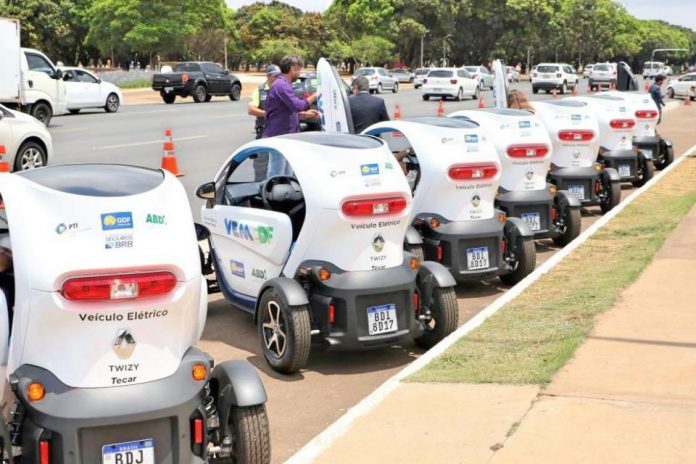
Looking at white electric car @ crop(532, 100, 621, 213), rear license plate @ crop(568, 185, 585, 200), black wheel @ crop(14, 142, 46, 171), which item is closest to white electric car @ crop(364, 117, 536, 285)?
white electric car @ crop(532, 100, 621, 213)

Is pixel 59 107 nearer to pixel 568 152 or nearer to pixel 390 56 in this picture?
pixel 568 152

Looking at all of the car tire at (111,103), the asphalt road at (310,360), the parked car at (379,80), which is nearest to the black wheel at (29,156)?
the asphalt road at (310,360)

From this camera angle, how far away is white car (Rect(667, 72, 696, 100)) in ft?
171

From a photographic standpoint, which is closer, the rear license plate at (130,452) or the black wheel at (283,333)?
the rear license plate at (130,452)

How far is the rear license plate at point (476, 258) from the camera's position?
29.5 feet

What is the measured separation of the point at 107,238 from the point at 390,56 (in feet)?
331

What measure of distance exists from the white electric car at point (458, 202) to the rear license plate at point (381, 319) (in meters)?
1.84

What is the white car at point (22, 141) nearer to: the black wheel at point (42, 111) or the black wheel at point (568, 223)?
the black wheel at point (568, 223)

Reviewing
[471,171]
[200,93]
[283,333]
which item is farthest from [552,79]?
[283,333]

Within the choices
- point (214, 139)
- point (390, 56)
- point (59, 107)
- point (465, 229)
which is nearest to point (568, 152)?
point (465, 229)

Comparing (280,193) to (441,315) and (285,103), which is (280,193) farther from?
(285,103)

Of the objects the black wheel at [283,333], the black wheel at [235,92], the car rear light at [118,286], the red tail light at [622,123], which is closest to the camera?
the car rear light at [118,286]

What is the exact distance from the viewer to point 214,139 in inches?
943

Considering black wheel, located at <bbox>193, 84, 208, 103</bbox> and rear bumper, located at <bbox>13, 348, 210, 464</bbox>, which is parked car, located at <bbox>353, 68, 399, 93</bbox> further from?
rear bumper, located at <bbox>13, 348, 210, 464</bbox>
